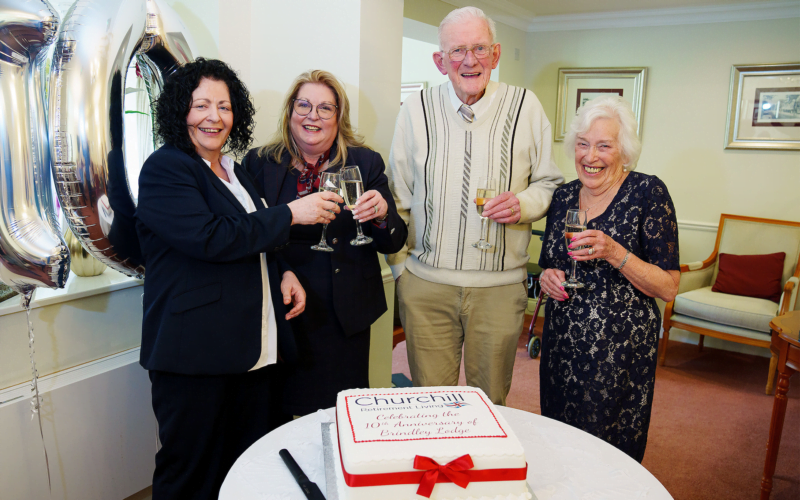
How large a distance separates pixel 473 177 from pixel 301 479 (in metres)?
1.18

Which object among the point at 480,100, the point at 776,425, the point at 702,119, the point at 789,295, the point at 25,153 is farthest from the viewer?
the point at 702,119

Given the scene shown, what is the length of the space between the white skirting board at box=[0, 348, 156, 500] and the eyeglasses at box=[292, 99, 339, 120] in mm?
1080

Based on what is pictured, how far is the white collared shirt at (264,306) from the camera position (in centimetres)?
158

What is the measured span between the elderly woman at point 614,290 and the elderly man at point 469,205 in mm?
165

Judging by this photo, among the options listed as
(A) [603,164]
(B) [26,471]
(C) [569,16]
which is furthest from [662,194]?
(C) [569,16]

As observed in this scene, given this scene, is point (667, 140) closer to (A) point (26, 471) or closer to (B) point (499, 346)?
(B) point (499, 346)

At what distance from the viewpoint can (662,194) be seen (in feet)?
5.50

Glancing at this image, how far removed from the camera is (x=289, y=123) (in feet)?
6.07

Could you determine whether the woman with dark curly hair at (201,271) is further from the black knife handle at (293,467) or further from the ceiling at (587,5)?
the ceiling at (587,5)

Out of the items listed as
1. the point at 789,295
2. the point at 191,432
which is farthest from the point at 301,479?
the point at 789,295

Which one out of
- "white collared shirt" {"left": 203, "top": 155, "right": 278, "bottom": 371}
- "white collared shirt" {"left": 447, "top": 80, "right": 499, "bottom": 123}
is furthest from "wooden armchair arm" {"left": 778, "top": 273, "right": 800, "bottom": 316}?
"white collared shirt" {"left": 203, "top": 155, "right": 278, "bottom": 371}

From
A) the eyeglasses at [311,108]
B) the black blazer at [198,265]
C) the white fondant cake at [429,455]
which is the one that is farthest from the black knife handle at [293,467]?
the eyeglasses at [311,108]

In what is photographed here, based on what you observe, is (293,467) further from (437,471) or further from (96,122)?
(96,122)

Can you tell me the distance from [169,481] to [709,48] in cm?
479
